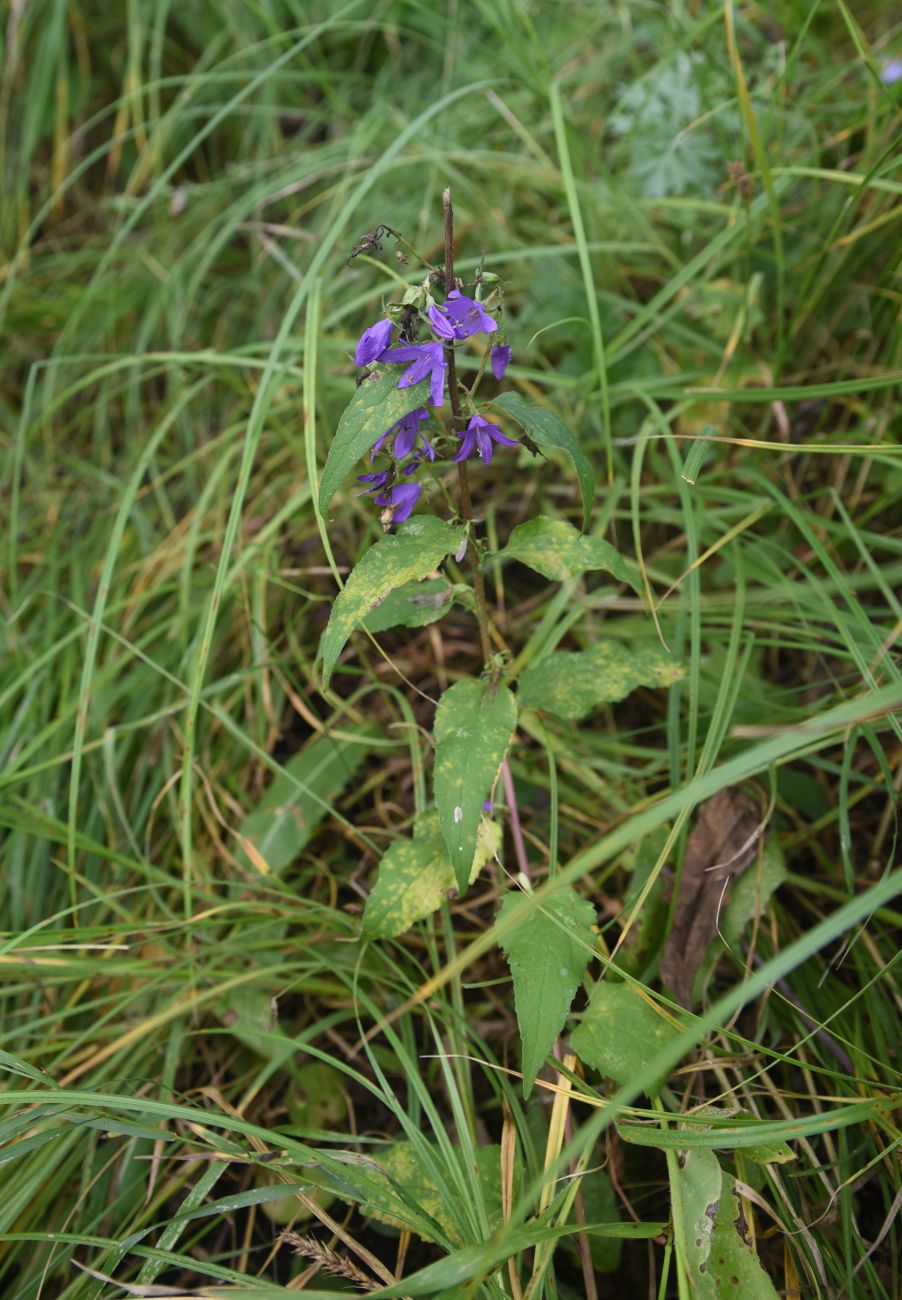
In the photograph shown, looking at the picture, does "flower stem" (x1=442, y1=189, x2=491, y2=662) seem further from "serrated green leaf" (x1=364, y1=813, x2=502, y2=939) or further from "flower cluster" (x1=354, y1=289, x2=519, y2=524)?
"serrated green leaf" (x1=364, y1=813, x2=502, y2=939)

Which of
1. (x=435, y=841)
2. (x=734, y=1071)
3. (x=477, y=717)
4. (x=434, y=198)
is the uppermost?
(x=434, y=198)

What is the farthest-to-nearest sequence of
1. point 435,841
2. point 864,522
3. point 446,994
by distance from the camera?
1. point 864,522
2. point 446,994
3. point 435,841

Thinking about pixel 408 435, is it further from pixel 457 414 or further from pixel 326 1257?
pixel 326 1257

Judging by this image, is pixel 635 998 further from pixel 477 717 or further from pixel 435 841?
pixel 477 717

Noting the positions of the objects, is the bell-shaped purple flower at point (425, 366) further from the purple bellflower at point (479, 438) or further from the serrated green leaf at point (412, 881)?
the serrated green leaf at point (412, 881)

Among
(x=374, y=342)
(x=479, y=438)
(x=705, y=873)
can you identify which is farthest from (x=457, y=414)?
(x=705, y=873)

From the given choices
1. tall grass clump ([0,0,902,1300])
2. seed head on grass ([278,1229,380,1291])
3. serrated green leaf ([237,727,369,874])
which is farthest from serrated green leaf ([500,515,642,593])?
seed head on grass ([278,1229,380,1291])

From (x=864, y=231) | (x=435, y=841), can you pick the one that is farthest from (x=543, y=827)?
(x=864, y=231)
